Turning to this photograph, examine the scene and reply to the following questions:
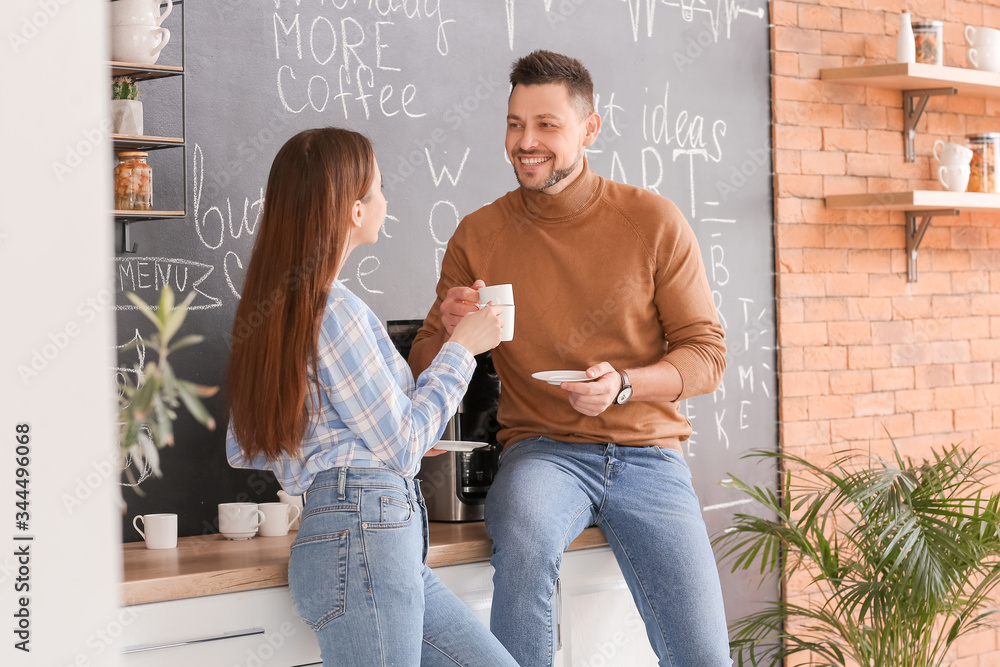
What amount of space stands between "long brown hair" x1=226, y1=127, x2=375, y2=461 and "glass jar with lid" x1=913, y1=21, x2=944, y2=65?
7.80 feet

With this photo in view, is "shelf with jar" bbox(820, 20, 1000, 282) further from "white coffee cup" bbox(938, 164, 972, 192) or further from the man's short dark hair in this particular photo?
the man's short dark hair

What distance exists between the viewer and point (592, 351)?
2.29 metres

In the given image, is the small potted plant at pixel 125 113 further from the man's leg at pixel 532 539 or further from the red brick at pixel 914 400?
the red brick at pixel 914 400

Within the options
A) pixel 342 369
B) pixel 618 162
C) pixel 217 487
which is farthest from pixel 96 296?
pixel 618 162

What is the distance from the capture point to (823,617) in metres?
3.02

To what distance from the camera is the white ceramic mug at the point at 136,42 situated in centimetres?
215

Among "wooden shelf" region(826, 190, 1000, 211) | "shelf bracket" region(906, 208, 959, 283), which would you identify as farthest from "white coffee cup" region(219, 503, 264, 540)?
"shelf bracket" region(906, 208, 959, 283)

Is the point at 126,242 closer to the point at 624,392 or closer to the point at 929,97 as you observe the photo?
the point at 624,392

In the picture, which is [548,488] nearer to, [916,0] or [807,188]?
[807,188]

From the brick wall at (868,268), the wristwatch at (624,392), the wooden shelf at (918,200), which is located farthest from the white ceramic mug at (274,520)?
the wooden shelf at (918,200)

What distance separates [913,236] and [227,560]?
104 inches

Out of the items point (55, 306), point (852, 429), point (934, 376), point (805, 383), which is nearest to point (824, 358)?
point (805, 383)

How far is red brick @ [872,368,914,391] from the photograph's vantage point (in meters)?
3.54

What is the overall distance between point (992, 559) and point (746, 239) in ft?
4.76
